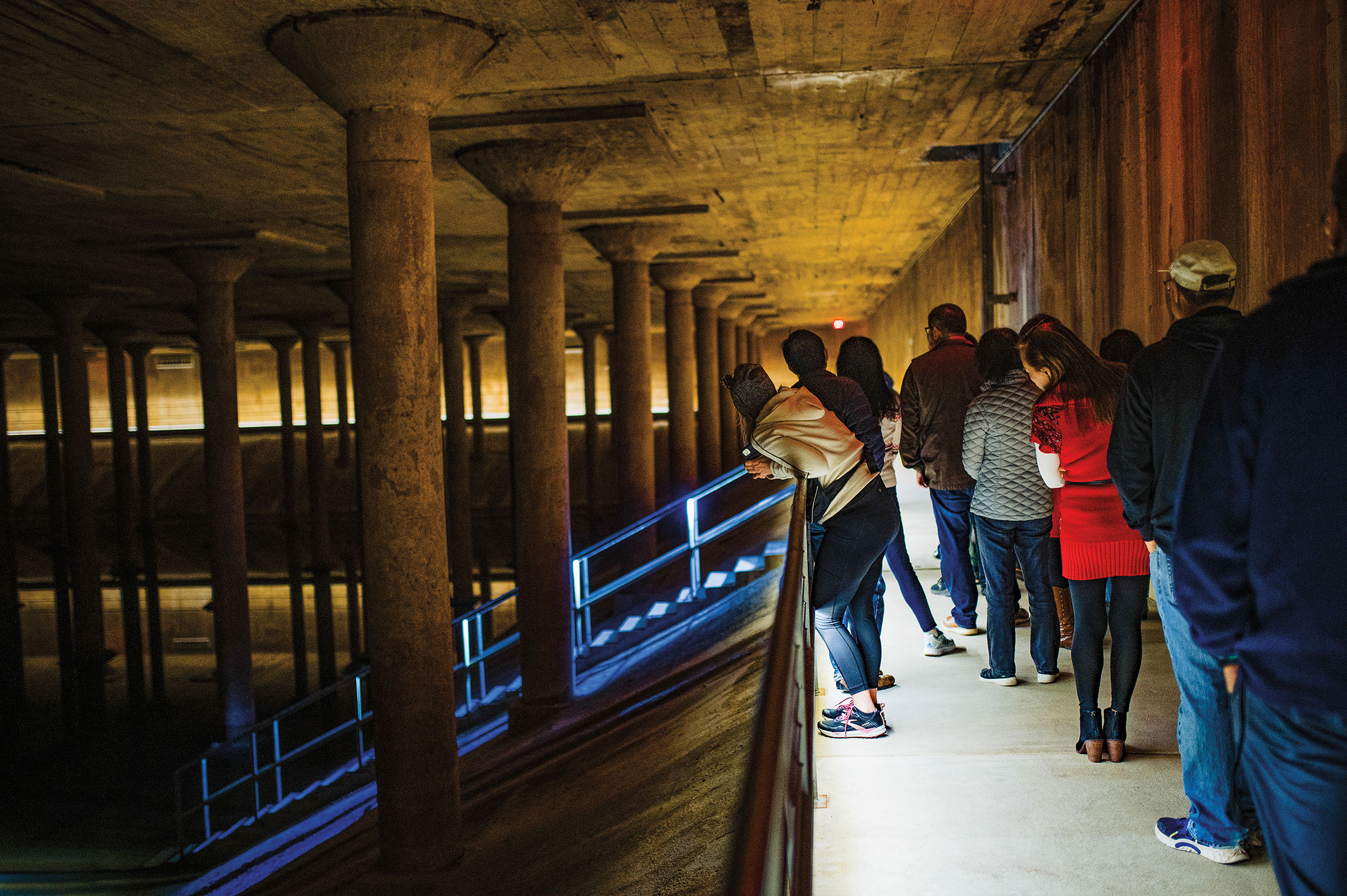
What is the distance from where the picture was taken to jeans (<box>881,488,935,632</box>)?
5746 millimetres

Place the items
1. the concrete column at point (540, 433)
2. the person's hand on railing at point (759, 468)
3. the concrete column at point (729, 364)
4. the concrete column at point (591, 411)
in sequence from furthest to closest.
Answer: the concrete column at point (591, 411), the concrete column at point (729, 364), the concrete column at point (540, 433), the person's hand on railing at point (759, 468)

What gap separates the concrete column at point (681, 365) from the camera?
20.0 metres

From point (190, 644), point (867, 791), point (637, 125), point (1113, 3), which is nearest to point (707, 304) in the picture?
point (190, 644)

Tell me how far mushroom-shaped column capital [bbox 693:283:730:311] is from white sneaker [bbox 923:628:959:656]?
18.7 m

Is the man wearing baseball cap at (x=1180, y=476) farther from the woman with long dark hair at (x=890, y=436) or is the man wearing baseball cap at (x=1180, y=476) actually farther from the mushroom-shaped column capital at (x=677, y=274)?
the mushroom-shaped column capital at (x=677, y=274)

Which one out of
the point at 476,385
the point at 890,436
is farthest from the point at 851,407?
the point at 476,385

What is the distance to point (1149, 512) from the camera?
3.41m

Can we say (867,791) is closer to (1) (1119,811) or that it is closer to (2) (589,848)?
(1) (1119,811)

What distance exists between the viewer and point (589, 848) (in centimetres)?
616

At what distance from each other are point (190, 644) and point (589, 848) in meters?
16.9

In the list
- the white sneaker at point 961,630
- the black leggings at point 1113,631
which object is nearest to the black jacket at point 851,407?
the black leggings at point 1113,631

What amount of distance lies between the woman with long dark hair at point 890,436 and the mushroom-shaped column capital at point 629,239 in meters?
9.59

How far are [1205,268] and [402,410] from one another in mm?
5076

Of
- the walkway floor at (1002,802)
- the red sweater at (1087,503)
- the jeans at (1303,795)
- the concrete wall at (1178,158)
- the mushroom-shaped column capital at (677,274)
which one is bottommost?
the walkway floor at (1002,802)
